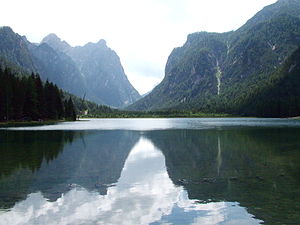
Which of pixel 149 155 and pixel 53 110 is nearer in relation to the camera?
pixel 149 155

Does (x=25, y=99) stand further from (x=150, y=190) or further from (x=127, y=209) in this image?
(x=127, y=209)

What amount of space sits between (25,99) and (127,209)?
121 m

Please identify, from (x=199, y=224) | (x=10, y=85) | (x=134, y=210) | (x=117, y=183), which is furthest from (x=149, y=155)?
(x=10, y=85)

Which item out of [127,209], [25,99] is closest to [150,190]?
[127,209]

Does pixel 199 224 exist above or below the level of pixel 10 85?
below

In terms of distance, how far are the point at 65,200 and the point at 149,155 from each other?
21.5 metres

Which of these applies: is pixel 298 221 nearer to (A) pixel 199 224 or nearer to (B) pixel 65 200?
(A) pixel 199 224

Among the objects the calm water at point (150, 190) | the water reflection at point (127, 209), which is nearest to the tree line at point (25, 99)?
the calm water at point (150, 190)

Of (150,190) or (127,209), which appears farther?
(150,190)

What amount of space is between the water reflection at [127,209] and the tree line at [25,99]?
105 metres

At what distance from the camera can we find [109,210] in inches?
665

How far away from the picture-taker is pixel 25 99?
128 metres

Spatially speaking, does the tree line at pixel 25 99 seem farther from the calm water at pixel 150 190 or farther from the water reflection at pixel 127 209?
the water reflection at pixel 127 209

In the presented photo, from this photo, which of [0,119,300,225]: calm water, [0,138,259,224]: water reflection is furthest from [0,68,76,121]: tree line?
[0,138,259,224]: water reflection
